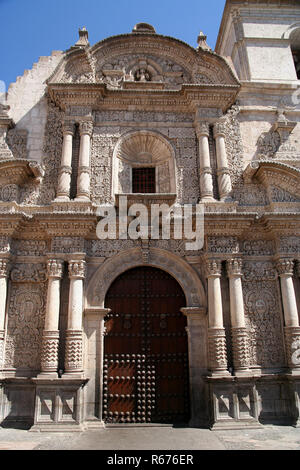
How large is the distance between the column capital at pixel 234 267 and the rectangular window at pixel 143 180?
9.40 ft

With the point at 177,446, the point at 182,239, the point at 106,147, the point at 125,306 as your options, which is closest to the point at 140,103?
the point at 106,147

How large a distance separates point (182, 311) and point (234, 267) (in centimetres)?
151

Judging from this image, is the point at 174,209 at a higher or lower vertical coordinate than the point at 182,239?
higher

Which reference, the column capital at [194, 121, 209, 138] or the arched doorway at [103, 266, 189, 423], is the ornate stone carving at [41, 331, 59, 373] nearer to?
the arched doorway at [103, 266, 189, 423]

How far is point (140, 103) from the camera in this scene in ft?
32.6

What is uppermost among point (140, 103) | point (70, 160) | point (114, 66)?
point (114, 66)

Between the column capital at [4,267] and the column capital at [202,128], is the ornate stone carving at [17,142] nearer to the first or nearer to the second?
the column capital at [4,267]

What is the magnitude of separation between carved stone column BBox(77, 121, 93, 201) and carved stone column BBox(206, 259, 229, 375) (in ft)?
10.9

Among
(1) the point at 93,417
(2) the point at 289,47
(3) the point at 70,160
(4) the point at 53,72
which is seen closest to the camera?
Answer: (1) the point at 93,417

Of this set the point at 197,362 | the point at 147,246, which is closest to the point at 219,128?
the point at 147,246

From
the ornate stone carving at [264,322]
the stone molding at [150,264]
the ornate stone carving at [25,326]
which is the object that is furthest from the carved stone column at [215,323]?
the ornate stone carving at [25,326]

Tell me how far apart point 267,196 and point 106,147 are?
423 centimetres

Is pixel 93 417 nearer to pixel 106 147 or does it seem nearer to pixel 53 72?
pixel 106 147

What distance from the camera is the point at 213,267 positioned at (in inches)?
324
